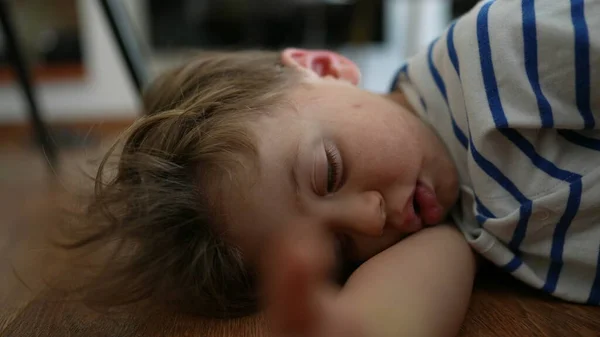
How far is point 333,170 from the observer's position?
20.9 inches

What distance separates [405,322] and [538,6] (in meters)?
0.33

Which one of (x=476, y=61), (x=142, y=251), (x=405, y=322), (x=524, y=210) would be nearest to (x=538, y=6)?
(x=476, y=61)

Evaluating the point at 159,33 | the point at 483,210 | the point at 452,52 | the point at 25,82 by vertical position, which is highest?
the point at 452,52

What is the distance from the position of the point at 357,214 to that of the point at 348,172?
0.04 meters

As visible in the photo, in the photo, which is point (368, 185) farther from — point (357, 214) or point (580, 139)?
point (580, 139)

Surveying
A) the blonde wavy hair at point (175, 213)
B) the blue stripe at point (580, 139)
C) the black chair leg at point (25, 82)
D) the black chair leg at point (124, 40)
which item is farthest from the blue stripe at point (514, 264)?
the black chair leg at point (25, 82)

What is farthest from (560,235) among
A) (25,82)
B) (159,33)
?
(159,33)

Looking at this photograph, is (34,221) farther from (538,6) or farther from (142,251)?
(538,6)

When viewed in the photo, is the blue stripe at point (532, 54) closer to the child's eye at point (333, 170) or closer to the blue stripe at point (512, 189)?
the blue stripe at point (512, 189)

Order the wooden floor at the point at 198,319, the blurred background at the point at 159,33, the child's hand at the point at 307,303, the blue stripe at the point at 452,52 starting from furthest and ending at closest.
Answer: the blurred background at the point at 159,33, the blue stripe at the point at 452,52, the wooden floor at the point at 198,319, the child's hand at the point at 307,303

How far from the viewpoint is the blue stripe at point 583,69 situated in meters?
0.52

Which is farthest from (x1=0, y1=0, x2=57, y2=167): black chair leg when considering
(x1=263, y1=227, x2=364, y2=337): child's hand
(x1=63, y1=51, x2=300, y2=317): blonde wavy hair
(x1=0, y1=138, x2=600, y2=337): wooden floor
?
(x1=263, y1=227, x2=364, y2=337): child's hand

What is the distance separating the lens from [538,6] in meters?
0.55

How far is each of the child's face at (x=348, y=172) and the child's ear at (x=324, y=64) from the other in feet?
0.25
